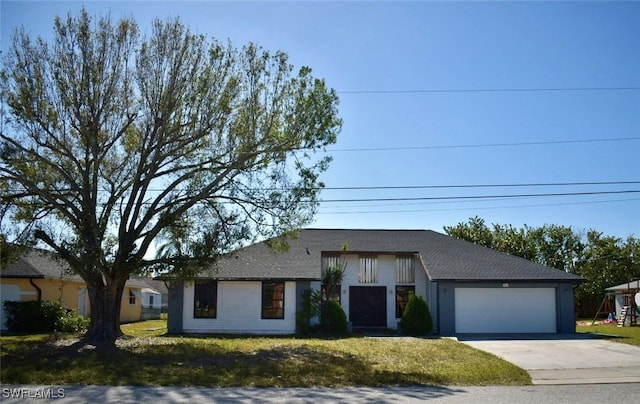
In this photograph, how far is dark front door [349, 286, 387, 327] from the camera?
95.2ft

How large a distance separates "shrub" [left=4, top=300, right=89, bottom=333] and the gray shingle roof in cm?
644

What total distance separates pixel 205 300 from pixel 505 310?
1366 centimetres

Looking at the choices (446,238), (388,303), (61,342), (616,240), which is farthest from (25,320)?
(616,240)

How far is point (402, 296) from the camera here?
2922cm

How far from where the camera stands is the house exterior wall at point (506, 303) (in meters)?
26.7

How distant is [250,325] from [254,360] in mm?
10787

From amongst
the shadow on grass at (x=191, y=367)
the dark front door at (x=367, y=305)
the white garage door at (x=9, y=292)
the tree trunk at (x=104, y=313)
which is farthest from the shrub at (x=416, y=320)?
the white garage door at (x=9, y=292)

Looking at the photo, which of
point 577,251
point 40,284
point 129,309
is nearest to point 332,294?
point 40,284

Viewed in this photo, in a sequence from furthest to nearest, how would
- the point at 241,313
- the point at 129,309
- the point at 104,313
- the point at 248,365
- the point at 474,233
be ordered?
the point at 474,233 → the point at 129,309 → the point at 241,313 → the point at 104,313 → the point at 248,365

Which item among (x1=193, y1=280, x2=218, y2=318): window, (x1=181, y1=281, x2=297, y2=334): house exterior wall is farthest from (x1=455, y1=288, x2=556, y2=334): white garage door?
(x1=193, y1=280, x2=218, y2=318): window

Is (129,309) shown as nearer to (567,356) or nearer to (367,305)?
(367,305)

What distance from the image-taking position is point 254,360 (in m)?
15.9

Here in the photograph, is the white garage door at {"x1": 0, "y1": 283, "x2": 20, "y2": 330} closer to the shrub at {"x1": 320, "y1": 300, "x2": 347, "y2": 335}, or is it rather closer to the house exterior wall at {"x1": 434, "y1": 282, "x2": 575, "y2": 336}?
the shrub at {"x1": 320, "y1": 300, "x2": 347, "y2": 335}

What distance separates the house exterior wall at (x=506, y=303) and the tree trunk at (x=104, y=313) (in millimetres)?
14061
